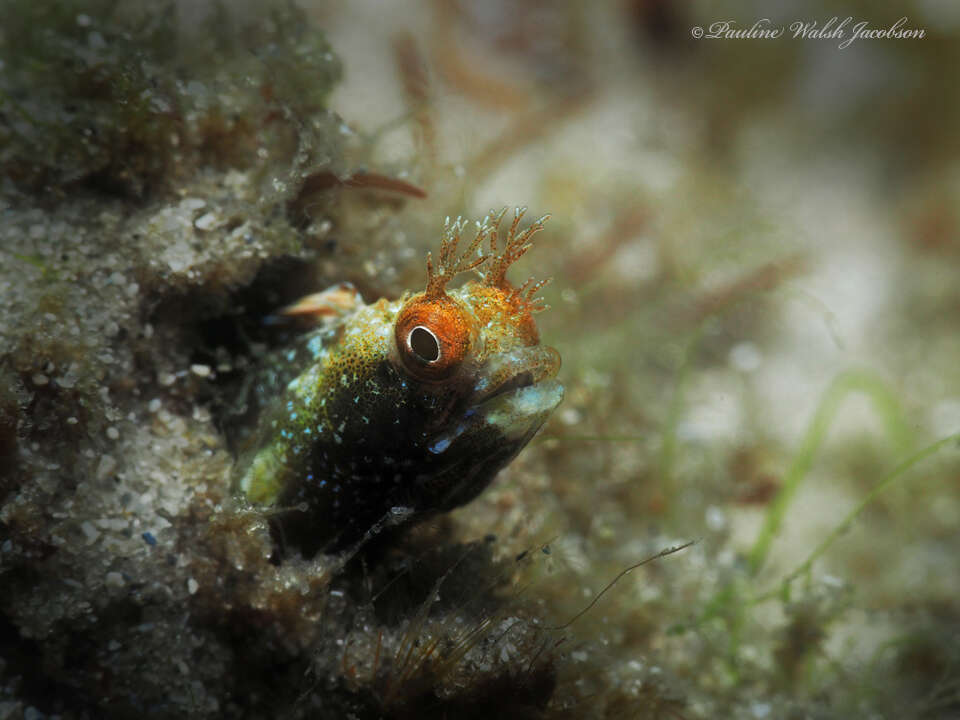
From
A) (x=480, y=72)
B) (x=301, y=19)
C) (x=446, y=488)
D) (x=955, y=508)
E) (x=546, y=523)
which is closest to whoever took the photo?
(x=446, y=488)

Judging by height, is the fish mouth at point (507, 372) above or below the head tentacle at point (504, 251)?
below

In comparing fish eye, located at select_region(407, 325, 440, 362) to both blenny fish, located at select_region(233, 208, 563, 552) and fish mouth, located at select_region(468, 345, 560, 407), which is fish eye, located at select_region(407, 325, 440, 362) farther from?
fish mouth, located at select_region(468, 345, 560, 407)

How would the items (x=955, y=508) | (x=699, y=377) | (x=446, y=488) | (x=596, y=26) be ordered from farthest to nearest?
1. (x=596, y=26)
2. (x=699, y=377)
3. (x=955, y=508)
4. (x=446, y=488)

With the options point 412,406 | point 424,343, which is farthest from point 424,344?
point 412,406

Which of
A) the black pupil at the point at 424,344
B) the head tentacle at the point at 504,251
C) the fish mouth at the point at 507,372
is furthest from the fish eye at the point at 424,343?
the head tentacle at the point at 504,251

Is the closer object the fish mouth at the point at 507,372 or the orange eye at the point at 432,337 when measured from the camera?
the orange eye at the point at 432,337

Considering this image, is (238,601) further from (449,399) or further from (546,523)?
(546,523)

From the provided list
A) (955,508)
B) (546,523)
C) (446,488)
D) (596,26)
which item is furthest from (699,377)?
(596,26)

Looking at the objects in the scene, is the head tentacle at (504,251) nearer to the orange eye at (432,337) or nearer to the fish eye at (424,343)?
the orange eye at (432,337)
